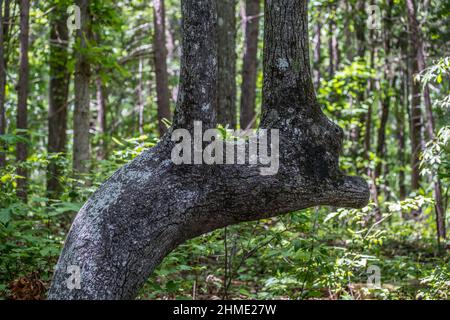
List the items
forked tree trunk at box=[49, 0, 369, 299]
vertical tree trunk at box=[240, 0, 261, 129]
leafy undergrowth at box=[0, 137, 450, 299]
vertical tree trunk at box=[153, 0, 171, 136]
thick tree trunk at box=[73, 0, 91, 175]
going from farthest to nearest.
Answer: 1. vertical tree trunk at box=[240, 0, 261, 129]
2. vertical tree trunk at box=[153, 0, 171, 136]
3. thick tree trunk at box=[73, 0, 91, 175]
4. leafy undergrowth at box=[0, 137, 450, 299]
5. forked tree trunk at box=[49, 0, 369, 299]

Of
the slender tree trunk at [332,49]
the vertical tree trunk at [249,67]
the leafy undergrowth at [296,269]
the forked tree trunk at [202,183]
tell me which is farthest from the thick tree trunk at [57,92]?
the forked tree trunk at [202,183]

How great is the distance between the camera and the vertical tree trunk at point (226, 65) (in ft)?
35.0

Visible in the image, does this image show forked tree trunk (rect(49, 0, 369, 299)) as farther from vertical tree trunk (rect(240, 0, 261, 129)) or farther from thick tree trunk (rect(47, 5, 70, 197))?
vertical tree trunk (rect(240, 0, 261, 129))

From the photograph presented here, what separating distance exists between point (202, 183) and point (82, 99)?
5.85 metres

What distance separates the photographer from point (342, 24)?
16.0 m

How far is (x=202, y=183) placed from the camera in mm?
5180

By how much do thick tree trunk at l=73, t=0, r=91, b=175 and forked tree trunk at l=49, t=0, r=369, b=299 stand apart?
513 cm

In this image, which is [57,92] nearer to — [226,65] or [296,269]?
[226,65]

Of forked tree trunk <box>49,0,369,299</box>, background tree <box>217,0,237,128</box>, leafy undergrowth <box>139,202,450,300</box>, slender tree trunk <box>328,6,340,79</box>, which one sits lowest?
leafy undergrowth <box>139,202,450,300</box>

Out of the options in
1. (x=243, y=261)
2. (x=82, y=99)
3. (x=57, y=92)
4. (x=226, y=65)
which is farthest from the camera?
(x=57, y=92)

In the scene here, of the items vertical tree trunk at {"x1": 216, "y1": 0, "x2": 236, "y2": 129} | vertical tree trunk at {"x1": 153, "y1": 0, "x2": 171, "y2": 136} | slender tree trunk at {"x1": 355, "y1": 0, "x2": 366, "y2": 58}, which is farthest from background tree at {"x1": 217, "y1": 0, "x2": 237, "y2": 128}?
slender tree trunk at {"x1": 355, "y1": 0, "x2": 366, "y2": 58}

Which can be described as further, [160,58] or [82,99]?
[160,58]

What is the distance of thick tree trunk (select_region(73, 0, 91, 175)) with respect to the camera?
1001cm

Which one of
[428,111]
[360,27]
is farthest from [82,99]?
[360,27]
